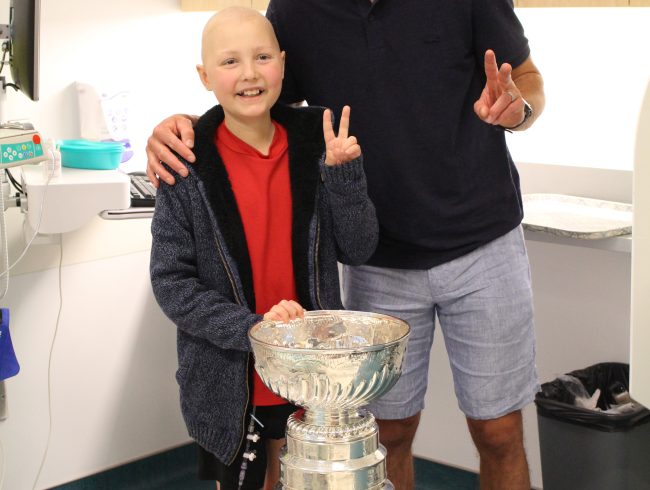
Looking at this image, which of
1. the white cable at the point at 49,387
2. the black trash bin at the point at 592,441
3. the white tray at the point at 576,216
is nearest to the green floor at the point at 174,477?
the white cable at the point at 49,387

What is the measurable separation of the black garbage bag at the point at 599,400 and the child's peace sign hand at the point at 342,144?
111 centimetres

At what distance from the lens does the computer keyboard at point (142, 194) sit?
8.07 ft

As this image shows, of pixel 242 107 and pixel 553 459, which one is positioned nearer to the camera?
pixel 242 107

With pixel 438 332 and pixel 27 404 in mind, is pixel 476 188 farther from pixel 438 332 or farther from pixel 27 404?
pixel 27 404

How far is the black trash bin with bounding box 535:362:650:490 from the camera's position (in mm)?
2340

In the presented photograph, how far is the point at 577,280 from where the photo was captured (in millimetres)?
2641

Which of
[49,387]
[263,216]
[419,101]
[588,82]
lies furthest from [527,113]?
[49,387]

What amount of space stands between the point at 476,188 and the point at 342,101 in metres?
0.30

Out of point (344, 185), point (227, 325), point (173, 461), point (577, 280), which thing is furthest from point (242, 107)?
point (173, 461)

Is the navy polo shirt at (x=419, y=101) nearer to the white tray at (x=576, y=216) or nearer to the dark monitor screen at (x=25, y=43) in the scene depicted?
the white tray at (x=576, y=216)

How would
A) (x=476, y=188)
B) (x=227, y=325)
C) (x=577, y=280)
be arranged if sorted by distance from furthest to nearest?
(x=577, y=280), (x=476, y=188), (x=227, y=325)

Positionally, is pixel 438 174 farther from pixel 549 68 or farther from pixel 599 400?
pixel 549 68

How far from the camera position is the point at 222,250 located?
166 cm

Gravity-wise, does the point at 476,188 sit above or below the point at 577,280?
above
